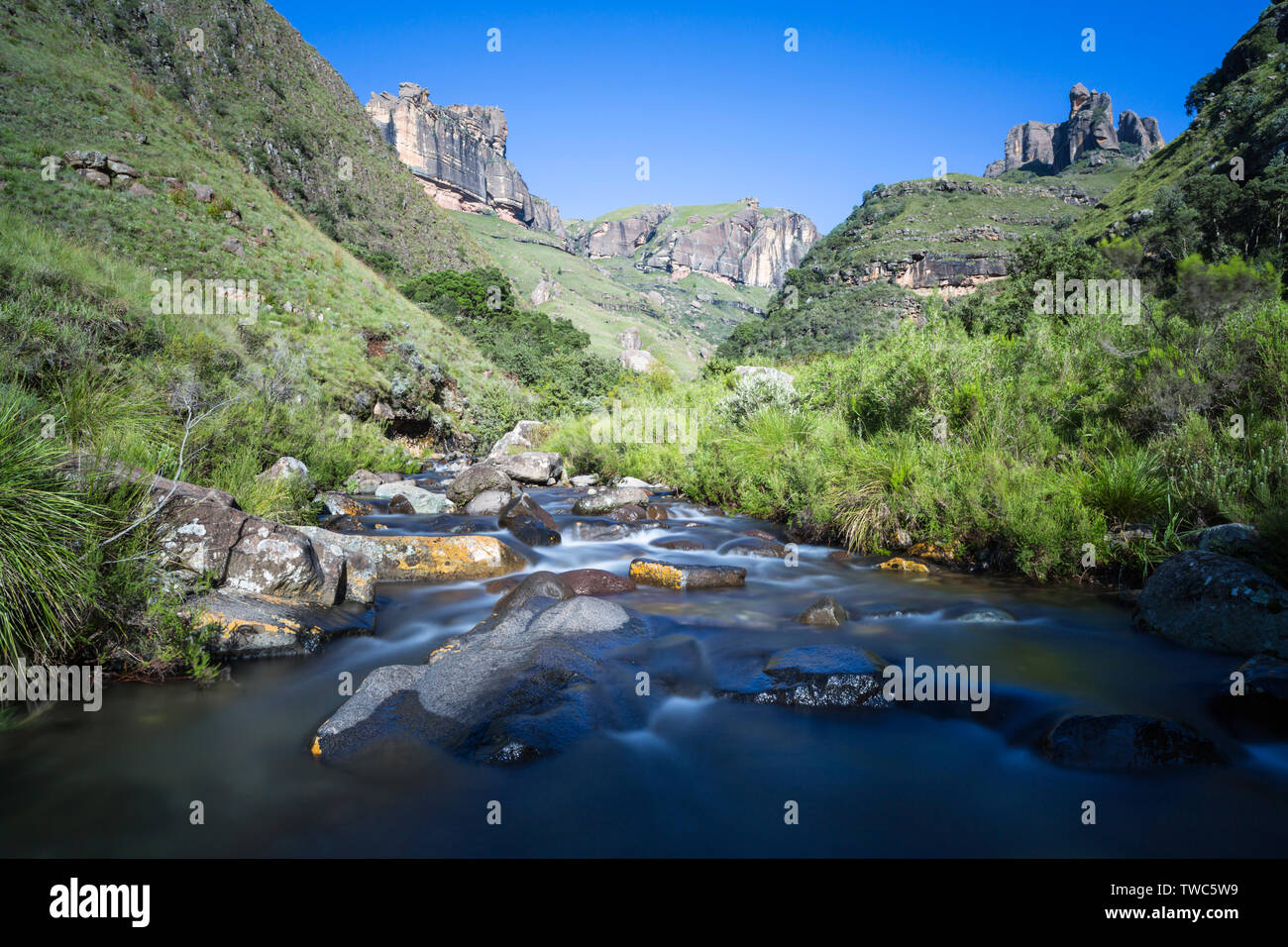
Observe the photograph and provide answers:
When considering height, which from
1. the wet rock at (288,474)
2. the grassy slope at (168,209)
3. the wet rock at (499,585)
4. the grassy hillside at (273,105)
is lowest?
the wet rock at (499,585)

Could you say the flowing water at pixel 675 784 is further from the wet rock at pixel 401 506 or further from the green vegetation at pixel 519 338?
the green vegetation at pixel 519 338

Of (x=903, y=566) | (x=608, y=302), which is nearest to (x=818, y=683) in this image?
(x=903, y=566)

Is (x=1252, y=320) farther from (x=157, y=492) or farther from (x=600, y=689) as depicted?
(x=157, y=492)

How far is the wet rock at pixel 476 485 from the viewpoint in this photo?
1201 centimetres

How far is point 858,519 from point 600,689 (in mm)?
5389

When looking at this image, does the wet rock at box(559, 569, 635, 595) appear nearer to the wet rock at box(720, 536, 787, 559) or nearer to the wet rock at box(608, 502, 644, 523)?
the wet rock at box(720, 536, 787, 559)

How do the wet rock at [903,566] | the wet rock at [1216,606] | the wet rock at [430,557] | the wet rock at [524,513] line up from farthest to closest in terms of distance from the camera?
the wet rock at [524,513]
the wet rock at [903,566]
the wet rock at [430,557]
the wet rock at [1216,606]

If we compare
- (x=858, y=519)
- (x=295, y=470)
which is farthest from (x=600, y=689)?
(x=295, y=470)

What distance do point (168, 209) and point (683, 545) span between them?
2171cm

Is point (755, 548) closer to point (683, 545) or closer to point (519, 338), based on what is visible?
point (683, 545)

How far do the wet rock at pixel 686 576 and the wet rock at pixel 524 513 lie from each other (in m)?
3.02

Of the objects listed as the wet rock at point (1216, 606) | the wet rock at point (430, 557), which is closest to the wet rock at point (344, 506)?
the wet rock at point (430, 557)
